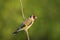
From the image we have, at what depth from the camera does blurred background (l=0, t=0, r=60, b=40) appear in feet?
22.7

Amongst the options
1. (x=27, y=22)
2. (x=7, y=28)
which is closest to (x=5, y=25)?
(x=7, y=28)

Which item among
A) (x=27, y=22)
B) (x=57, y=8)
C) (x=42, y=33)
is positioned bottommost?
(x=42, y=33)

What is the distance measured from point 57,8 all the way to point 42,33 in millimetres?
567

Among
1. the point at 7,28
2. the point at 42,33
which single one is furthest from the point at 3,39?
the point at 42,33

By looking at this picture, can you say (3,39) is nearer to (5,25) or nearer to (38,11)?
(5,25)

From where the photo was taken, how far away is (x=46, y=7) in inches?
278

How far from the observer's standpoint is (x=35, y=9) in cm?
693

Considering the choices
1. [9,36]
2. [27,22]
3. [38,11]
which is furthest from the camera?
[38,11]

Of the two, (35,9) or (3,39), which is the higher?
(35,9)

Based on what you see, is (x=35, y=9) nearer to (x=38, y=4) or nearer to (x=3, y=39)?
(x=38, y=4)

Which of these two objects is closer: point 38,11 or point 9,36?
point 9,36

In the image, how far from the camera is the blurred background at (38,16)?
691cm

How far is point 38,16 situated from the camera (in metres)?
6.89

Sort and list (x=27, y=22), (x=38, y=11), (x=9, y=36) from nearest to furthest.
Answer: (x=27, y=22) → (x=9, y=36) → (x=38, y=11)
